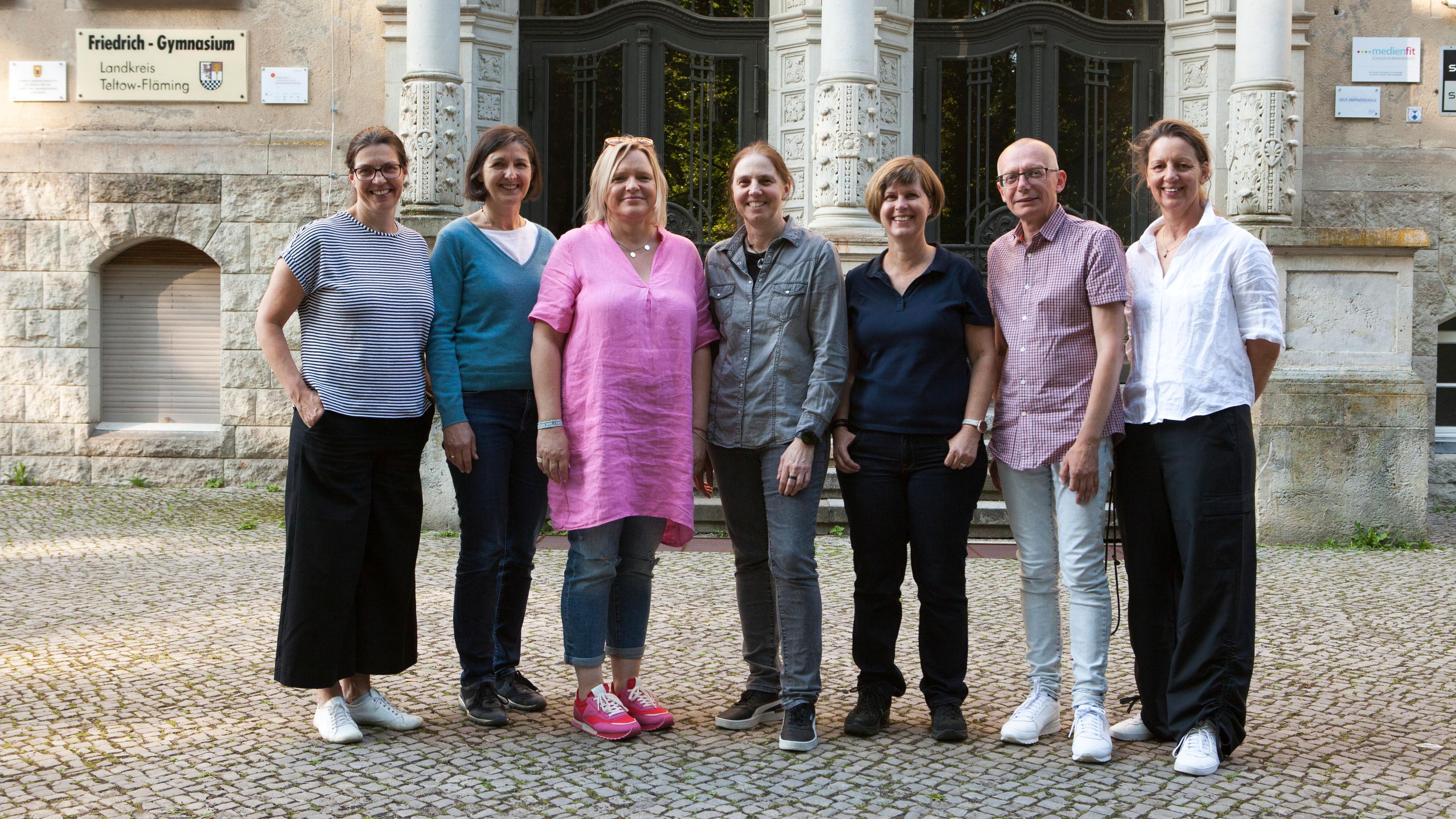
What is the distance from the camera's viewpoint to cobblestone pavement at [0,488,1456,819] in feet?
10.7

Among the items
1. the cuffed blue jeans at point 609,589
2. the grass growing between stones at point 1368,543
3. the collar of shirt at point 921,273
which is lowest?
the grass growing between stones at point 1368,543

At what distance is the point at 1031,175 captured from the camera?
3791 millimetres

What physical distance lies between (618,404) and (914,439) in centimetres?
90

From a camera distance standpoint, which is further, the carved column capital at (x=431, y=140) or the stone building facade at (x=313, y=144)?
the stone building facade at (x=313, y=144)

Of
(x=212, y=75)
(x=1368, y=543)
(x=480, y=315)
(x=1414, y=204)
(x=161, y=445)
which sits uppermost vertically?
(x=212, y=75)

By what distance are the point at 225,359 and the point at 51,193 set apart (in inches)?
77.9

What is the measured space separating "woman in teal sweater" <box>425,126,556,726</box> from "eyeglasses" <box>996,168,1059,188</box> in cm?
148

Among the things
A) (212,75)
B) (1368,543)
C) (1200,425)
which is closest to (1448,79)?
(1368,543)

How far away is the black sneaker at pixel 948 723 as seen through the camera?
3793 mm

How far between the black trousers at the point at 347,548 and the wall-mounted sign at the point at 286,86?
720 cm

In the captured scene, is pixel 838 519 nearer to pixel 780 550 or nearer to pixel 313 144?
pixel 780 550

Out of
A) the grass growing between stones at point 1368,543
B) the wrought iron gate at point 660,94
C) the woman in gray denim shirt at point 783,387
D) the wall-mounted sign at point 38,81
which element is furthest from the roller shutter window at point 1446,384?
the wall-mounted sign at point 38,81

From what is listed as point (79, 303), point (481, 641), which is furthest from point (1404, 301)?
point (79, 303)

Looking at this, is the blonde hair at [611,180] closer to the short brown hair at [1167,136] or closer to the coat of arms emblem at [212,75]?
the short brown hair at [1167,136]
